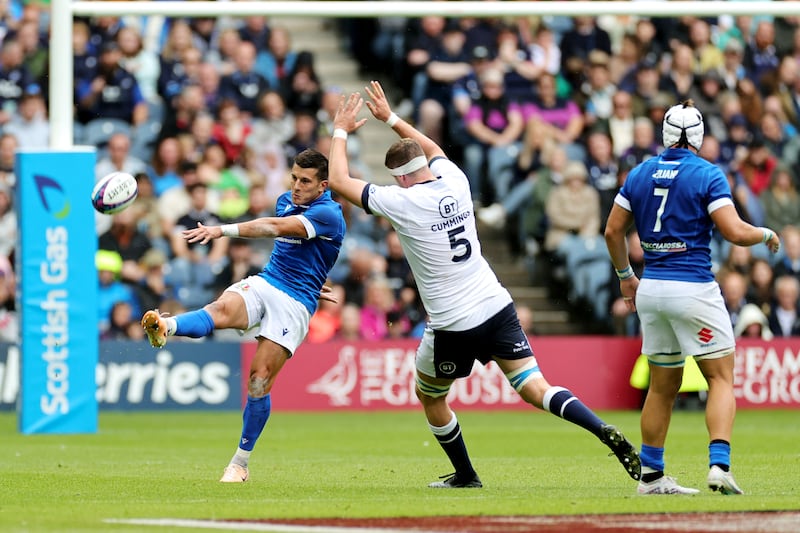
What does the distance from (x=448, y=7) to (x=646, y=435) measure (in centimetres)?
859

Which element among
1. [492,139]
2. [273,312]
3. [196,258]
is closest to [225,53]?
[196,258]

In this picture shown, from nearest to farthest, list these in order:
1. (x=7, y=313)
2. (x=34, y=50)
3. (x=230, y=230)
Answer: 1. (x=230, y=230)
2. (x=7, y=313)
3. (x=34, y=50)

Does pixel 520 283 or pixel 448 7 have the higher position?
pixel 448 7

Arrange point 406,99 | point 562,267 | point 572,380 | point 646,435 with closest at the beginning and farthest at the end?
1. point 646,435
2. point 572,380
3. point 562,267
4. point 406,99

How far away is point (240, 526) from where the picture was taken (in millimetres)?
8055

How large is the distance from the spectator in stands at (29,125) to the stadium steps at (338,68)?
16.9ft

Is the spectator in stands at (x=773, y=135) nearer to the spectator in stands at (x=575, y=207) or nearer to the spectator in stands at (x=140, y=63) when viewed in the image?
the spectator in stands at (x=575, y=207)

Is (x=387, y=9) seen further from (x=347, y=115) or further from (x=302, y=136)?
(x=347, y=115)

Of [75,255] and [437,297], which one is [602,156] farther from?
[437,297]

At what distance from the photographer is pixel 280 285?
11297 millimetres

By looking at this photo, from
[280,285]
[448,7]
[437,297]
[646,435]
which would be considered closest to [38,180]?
[448,7]

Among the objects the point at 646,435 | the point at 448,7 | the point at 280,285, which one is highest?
the point at 448,7

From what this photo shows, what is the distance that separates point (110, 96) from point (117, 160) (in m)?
1.29

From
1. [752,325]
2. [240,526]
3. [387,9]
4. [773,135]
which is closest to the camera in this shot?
[240,526]
